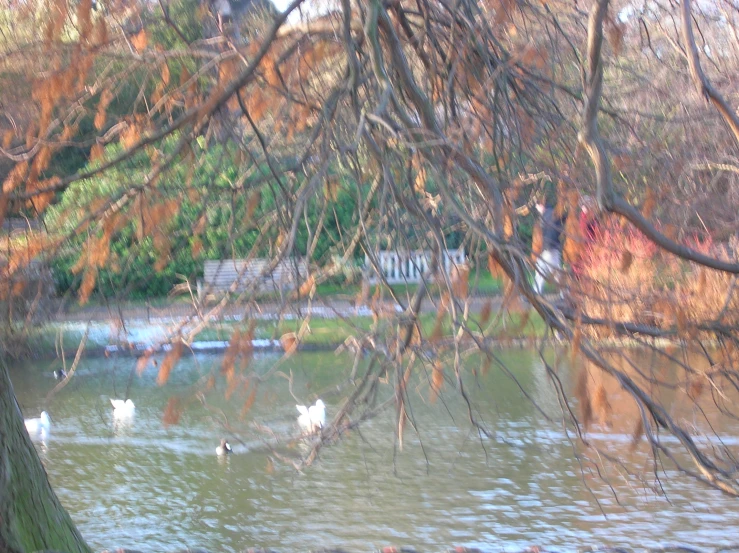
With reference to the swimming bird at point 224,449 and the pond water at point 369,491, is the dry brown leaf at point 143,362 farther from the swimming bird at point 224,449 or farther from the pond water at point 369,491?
the swimming bird at point 224,449

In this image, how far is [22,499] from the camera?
3.72 m

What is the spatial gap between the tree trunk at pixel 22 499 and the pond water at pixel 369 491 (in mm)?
2285

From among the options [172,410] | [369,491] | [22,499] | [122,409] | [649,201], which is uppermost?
[649,201]

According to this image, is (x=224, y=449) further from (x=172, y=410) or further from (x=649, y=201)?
(x=649, y=201)

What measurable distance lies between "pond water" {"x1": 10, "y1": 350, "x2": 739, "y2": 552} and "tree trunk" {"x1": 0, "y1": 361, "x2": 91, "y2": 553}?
2285 millimetres

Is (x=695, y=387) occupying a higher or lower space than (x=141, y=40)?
lower

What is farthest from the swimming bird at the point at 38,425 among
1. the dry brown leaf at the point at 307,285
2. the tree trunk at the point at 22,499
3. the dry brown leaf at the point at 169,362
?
the dry brown leaf at the point at 169,362

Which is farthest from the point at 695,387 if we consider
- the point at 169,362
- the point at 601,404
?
the point at 169,362

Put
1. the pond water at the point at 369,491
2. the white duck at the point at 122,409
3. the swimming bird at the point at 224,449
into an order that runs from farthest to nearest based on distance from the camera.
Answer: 1. the white duck at the point at 122,409
2. the swimming bird at the point at 224,449
3. the pond water at the point at 369,491

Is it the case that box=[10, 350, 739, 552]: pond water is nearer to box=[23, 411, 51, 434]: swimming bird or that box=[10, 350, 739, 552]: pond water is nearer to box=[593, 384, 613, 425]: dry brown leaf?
box=[23, 411, 51, 434]: swimming bird

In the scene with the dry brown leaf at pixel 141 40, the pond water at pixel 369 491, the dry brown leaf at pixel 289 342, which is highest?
the dry brown leaf at pixel 141 40

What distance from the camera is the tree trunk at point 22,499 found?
3553mm

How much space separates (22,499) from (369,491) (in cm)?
469

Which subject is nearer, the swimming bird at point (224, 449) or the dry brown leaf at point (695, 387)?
the dry brown leaf at point (695, 387)
